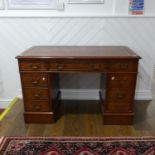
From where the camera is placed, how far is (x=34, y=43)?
2375mm

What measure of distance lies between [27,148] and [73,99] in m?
1.09

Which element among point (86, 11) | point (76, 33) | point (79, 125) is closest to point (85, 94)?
point (79, 125)

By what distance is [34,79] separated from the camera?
73.9 inches

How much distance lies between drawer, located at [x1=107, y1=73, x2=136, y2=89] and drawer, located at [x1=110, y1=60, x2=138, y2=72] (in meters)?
0.05

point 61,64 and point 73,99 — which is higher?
point 61,64

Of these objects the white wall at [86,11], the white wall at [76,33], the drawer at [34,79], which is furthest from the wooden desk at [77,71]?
the white wall at [86,11]

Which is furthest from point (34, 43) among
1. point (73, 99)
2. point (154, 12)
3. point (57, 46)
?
point (154, 12)

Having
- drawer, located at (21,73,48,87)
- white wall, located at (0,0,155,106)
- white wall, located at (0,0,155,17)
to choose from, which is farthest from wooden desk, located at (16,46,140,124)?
white wall, located at (0,0,155,17)

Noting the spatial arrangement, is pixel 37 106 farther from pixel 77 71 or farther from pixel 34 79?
pixel 77 71

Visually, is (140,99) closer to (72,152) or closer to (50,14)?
(72,152)

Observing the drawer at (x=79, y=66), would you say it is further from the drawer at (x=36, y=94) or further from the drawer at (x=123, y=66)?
the drawer at (x=36, y=94)

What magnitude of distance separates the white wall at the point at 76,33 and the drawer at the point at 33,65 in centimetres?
63

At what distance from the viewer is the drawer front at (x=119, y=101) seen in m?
1.89

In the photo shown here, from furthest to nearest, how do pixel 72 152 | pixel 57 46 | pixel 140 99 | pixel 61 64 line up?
1. pixel 140 99
2. pixel 57 46
3. pixel 61 64
4. pixel 72 152
